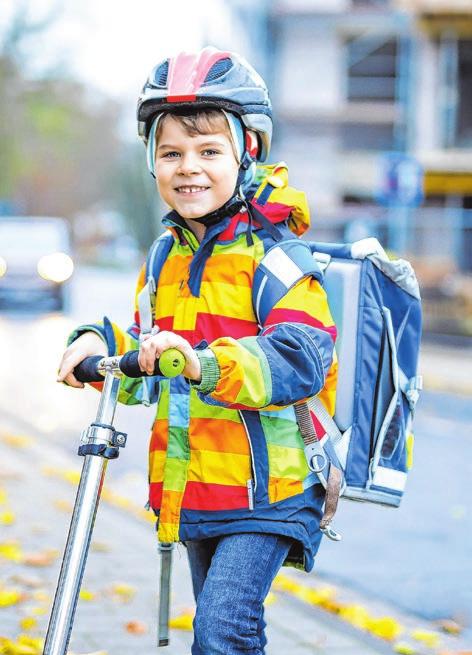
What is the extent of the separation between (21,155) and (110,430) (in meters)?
40.8

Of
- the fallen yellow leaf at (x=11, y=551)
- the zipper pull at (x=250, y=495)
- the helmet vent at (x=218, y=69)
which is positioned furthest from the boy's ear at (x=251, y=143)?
the fallen yellow leaf at (x=11, y=551)

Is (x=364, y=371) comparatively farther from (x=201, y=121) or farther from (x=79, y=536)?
(x=79, y=536)

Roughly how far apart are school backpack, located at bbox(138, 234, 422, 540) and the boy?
2.0 inches

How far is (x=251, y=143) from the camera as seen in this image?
10.0ft

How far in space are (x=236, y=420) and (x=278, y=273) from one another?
350 mm

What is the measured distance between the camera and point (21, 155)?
4231cm

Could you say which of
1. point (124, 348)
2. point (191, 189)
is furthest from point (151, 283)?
point (191, 189)

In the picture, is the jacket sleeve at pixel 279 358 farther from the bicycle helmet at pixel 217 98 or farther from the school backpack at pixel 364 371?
the bicycle helmet at pixel 217 98

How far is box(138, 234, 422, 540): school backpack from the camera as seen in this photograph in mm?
2992

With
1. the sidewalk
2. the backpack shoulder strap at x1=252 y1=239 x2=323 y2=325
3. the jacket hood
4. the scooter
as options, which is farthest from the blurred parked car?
the scooter

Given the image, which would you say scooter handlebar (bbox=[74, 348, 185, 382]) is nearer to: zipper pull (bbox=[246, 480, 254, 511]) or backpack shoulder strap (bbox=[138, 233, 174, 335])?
zipper pull (bbox=[246, 480, 254, 511])

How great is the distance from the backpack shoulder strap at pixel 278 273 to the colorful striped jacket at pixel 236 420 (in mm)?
23

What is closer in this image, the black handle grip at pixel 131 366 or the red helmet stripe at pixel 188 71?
the black handle grip at pixel 131 366

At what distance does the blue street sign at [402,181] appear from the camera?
19.6 metres
